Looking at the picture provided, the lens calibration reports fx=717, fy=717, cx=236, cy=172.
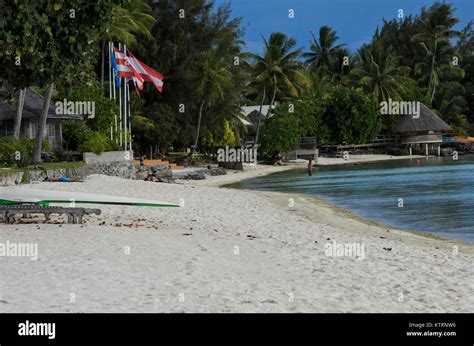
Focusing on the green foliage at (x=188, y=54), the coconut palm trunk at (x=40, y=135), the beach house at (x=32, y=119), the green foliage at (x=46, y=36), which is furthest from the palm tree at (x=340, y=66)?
the green foliage at (x=46, y=36)

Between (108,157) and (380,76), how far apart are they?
150 feet

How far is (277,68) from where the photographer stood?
207 feet

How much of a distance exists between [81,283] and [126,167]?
27.8m

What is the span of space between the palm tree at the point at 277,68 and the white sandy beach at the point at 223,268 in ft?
149

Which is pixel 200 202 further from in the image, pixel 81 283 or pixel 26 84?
pixel 81 283

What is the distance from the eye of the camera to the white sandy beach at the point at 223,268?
8.68 meters

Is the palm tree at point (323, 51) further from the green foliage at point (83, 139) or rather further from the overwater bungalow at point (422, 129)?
the green foliage at point (83, 139)

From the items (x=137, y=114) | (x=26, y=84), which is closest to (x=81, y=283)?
(x=26, y=84)

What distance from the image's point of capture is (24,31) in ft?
41.9

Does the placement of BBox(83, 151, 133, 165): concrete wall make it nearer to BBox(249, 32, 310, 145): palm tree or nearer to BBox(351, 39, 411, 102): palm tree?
BBox(249, 32, 310, 145): palm tree

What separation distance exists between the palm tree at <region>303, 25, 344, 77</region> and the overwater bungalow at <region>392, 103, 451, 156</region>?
1132 cm

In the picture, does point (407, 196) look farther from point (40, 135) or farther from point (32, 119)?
point (32, 119)

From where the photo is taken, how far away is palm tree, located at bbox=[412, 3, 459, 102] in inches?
3191

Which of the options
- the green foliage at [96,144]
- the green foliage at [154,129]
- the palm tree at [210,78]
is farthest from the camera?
the palm tree at [210,78]
